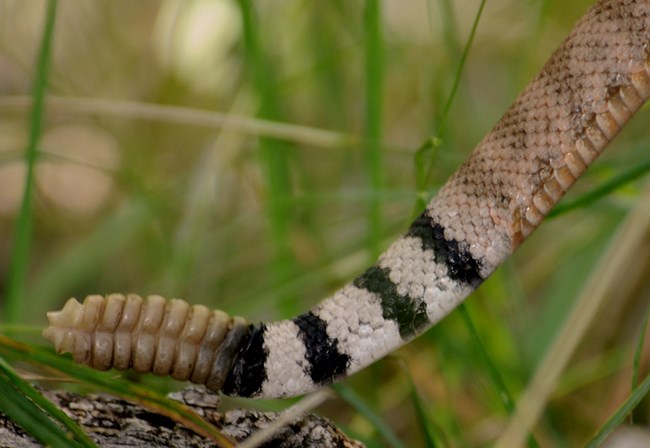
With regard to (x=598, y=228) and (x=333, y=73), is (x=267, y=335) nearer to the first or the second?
(x=598, y=228)

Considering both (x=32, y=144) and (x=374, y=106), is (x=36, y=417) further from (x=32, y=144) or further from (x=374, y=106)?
(x=374, y=106)

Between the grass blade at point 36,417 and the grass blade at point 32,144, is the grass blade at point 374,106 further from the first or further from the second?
the grass blade at point 36,417

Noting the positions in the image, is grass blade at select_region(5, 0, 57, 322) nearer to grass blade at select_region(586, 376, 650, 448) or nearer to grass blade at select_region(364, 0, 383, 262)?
grass blade at select_region(364, 0, 383, 262)

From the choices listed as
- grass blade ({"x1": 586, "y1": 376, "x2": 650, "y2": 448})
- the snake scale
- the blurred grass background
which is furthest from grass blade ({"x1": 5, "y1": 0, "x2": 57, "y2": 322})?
grass blade ({"x1": 586, "y1": 376, "x2": 650, "y2": 448})

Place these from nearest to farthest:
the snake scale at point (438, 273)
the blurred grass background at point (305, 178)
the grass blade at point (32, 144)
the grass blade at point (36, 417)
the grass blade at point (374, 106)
Result: the grass blade at point (36, 417)
the snake scale at point (438, 273)
the grass blade at point (32, 144)
the grass blade at point (374, 106)
the blurred grass background at point (305, 178)

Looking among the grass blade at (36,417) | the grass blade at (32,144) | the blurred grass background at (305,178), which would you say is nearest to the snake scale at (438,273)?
the grass blade at (36,417)

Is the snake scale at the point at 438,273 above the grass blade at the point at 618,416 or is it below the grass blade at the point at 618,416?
above
